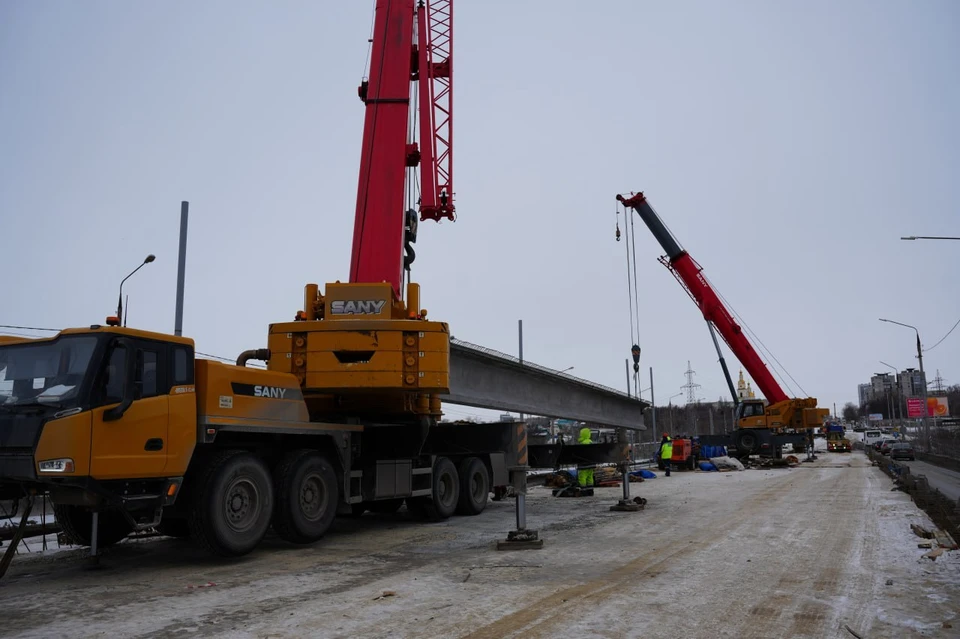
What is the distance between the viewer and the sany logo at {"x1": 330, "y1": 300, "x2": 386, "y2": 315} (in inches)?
435

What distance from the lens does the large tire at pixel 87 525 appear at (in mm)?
9547

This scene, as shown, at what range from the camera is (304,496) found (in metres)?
10.4

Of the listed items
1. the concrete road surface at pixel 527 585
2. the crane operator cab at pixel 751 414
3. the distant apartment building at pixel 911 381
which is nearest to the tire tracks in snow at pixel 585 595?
the concrete road surface at pixel 527 585

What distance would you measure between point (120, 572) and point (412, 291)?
5.68m

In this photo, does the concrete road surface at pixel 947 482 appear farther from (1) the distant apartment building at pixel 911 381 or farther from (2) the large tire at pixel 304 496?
(1) the distant apartment building at pixel 911 381

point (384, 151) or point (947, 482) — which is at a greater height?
point (384, 151)

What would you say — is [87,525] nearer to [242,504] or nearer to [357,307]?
[242,504]

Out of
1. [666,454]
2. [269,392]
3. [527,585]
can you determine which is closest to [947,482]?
[666,454]

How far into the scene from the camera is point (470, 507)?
14.4 metres

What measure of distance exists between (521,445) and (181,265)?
29.3 feet

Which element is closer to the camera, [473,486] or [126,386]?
[126,386]

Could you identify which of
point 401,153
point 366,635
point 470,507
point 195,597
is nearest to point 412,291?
point 401,153

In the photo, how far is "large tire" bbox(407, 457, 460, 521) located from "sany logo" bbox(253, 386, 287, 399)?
4060 mm

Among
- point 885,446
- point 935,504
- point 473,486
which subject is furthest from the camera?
point 885,446
